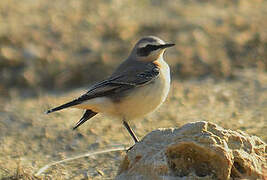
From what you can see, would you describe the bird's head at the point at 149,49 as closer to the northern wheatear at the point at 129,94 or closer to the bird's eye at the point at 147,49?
the bird's eye at the point at 147,49

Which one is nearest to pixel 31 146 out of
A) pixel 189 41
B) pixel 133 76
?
pixel 133 76

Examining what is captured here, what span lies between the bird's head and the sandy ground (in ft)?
3.88

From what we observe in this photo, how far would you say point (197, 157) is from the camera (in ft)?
16.6

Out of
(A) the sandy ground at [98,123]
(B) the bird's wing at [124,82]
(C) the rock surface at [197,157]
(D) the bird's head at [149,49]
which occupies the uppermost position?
(D) the bird's head at [149,49]

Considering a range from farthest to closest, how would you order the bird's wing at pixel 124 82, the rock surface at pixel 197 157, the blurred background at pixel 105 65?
the blurred background at pixel 105 65
the bird's wing at pixel 124 82
the rock surface at pixel 197 157

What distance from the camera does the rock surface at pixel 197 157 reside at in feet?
16.3

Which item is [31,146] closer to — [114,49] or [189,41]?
[114,49]

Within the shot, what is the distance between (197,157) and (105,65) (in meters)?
6.05

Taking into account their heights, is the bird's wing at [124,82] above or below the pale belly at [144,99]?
above

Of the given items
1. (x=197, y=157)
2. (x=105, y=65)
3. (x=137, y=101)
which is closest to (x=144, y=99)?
(x=137, y=101)

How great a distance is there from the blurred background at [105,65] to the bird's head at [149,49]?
1.18 m

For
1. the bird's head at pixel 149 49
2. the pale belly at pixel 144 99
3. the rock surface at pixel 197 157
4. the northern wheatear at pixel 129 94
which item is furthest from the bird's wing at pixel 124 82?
the rock surface at pixel 197 157

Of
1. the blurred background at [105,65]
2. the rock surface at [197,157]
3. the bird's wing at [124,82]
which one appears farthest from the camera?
the blurred background at [105,65]

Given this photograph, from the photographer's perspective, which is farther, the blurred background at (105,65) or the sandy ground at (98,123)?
the blurred background at (105,65)
